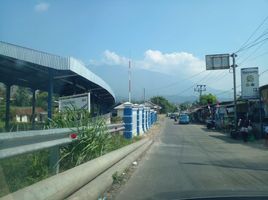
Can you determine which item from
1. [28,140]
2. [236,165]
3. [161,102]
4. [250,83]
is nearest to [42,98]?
[250,83]

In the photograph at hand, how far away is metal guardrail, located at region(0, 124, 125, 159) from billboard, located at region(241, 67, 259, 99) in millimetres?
29946

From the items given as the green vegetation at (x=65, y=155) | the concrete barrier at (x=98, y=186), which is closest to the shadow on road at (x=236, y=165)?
the concrete barrier at (x=98, y=186)

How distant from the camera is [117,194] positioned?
29.5 feet

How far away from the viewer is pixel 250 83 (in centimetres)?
3819

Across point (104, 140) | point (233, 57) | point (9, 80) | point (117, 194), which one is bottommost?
point (117, 194)

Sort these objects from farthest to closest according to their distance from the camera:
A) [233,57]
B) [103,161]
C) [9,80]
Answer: [233,57]
[9,80]
[103,161]

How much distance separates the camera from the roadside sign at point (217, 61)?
49719 millimetres

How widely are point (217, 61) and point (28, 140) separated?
44233mm

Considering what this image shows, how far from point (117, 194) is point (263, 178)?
4.14 m

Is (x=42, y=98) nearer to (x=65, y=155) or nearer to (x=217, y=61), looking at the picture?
(x=217, y=61)

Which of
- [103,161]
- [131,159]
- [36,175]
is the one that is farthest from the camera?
[131,159]

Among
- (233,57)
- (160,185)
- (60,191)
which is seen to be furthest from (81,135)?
(233,57)

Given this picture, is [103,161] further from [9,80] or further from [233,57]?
[233,57]

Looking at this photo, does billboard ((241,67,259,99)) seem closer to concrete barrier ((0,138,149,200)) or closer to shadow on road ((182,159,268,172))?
shadow on road ((182,159,268,172))
